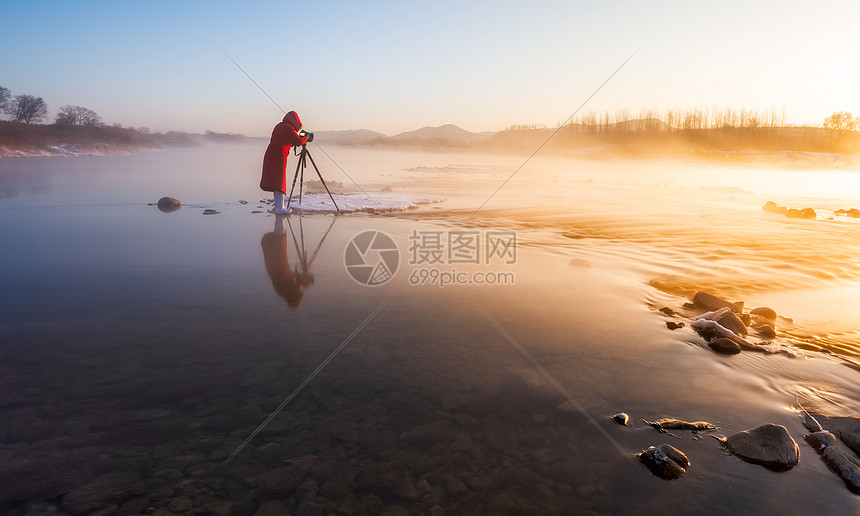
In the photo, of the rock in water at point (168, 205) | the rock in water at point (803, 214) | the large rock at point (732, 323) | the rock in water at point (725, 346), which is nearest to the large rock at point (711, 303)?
the large rock at point (732, 323)

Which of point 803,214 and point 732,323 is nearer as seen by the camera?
point 732,323

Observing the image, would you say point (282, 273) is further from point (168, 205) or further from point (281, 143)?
point (168, 205)

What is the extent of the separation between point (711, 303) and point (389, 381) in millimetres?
5183

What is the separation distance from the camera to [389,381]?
4.58 metres

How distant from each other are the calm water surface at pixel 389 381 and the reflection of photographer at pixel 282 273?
0.24 ft

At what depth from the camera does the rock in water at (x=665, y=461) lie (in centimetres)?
329

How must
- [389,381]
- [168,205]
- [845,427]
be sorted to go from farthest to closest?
[168,205] < [389,381] < [845,427]

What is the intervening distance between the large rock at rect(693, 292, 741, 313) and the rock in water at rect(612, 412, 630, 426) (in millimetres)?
3624

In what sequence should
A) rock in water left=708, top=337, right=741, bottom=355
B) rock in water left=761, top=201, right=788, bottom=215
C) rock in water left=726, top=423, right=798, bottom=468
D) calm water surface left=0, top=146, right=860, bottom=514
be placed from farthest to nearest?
rock in water left=761, top=201, right=788, bottom=215, rock in water left=708, top=337, right=741, bottom=355, rock in water left=726, top=423, right=798, bottom=468, calm water surface left=0, top=146, right=860, bottom=514

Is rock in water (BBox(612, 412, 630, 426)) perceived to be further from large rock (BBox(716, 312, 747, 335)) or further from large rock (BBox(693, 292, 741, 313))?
large rock (BBox(693, 292, 741, 313))
